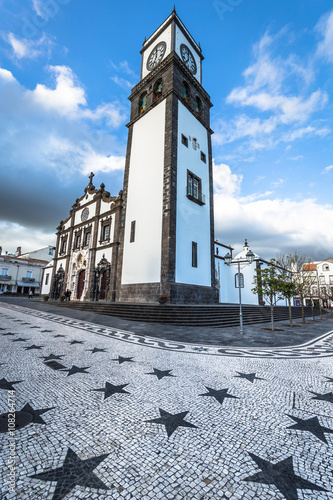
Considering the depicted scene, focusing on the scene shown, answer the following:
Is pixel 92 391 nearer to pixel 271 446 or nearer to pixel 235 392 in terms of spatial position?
pixel 235 392

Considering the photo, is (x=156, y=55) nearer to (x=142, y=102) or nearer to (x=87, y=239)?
(x=142, y=102)

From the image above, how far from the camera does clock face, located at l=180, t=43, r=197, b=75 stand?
20.2m

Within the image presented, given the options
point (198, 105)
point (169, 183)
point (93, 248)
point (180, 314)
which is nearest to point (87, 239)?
point (93, 248)

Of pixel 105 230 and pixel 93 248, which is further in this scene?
pixel 93 248

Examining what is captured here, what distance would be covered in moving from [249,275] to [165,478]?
82.7ft

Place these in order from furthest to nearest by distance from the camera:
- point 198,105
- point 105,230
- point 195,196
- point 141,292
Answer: point 105,230, point 198,105, point 195,196, point 141,292

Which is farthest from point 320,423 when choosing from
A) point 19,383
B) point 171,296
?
point 171,296

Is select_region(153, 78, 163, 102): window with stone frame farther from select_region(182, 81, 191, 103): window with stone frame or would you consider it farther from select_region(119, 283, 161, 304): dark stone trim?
select_region(119, 283, 161, 304): dark stone trim

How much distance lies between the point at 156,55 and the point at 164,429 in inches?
1063

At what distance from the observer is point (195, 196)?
18188mm

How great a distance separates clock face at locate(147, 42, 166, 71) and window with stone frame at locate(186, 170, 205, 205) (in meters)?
11.4

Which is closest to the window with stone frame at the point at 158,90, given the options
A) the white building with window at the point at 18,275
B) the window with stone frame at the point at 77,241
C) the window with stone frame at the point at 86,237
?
the window with stone frame at the point at 86,237

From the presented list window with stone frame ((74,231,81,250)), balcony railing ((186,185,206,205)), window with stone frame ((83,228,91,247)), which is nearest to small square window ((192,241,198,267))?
balcony railing ((186,185,206,205))

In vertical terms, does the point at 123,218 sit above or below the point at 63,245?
above
